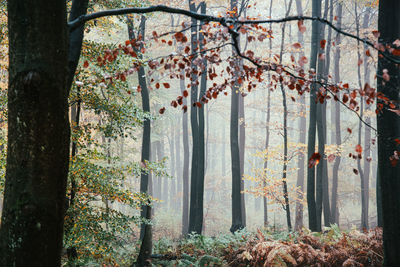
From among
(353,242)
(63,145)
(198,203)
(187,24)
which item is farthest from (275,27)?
(63,145)

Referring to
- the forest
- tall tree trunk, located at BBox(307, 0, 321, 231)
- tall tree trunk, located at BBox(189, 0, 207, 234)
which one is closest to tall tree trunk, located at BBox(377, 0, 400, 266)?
the forest

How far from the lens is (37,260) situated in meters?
2.28

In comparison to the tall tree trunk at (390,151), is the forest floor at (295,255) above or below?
below

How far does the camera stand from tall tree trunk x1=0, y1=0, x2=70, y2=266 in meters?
2.27

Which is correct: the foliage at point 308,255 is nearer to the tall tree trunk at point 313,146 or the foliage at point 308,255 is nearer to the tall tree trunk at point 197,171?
the tall tree trunk at point 313,146

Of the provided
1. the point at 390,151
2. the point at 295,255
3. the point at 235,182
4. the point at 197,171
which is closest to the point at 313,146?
the point at 235,182

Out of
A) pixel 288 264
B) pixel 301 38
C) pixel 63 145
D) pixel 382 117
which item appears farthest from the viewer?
pixel 301 38

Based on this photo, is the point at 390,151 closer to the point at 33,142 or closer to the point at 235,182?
the point at 33,142

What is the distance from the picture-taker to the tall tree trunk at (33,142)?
227cm

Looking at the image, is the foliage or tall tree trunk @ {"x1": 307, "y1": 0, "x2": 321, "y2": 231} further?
tall tree trunk @ {"x1": 307, "y1": 0, "x2": 321, "y2": 231}

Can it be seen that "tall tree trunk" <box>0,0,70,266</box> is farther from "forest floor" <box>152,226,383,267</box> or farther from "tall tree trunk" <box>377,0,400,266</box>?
"tall tree trunk" <box>377,0,400,266</box>

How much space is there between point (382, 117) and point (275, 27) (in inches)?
730

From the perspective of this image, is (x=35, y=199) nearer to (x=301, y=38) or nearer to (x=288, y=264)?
(x=288, y=264)

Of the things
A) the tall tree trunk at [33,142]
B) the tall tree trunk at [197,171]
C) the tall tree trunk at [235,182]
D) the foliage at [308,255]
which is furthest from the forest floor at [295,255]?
the tall tree trunk at [235,182]
